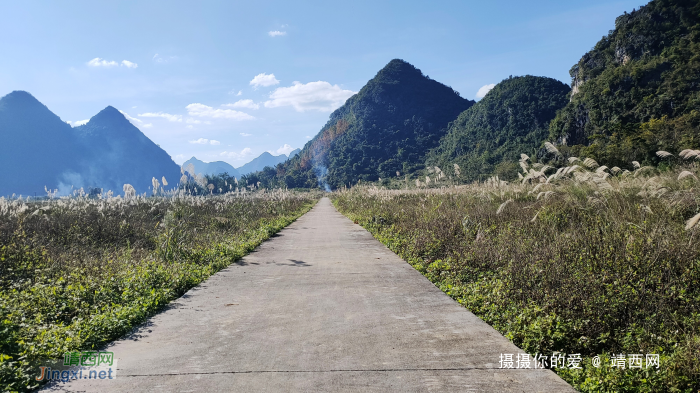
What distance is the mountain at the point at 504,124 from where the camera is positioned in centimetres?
8012

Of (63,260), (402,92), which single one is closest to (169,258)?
(63,260)

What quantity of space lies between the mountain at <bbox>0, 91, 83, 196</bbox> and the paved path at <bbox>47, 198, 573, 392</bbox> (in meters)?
179

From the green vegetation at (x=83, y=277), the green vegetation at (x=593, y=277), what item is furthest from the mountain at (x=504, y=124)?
the green vegetation at (x=83, y=277)

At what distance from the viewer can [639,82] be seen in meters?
65.9

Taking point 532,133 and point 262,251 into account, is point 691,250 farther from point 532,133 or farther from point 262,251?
point 532,133

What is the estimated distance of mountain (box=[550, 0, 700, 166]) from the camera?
171 ft

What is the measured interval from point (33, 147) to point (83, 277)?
206 metres

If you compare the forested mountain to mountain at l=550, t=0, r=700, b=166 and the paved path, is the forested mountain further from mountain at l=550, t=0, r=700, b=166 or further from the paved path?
the paved path

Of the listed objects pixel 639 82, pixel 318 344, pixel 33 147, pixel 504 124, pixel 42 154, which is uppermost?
pixel 33 147

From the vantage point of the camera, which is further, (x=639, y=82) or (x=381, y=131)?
(x=381, y=131)

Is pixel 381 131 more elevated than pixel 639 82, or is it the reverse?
pixel 639 82

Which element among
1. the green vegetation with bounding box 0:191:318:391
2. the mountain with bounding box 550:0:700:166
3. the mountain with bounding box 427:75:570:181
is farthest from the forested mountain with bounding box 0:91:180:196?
the green vegetation with bounding box 0:191:318:391

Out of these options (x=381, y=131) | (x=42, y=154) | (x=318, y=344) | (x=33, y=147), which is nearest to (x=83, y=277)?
(x=318, y=344)

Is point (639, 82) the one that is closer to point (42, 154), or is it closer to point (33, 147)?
point (42, 154)
